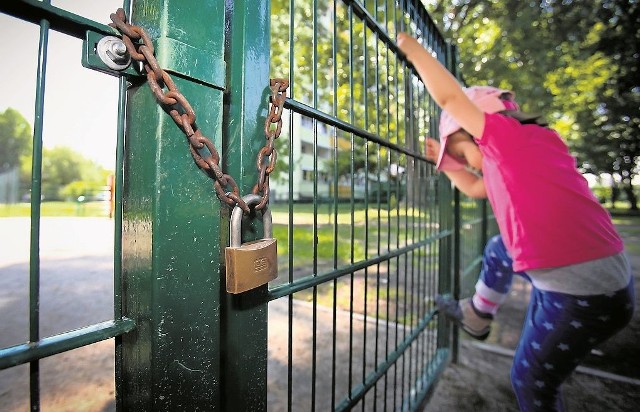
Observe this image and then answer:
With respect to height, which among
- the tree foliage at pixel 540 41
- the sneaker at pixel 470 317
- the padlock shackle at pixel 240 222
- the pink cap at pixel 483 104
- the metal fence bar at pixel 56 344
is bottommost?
the sneaker at pixel 470 317

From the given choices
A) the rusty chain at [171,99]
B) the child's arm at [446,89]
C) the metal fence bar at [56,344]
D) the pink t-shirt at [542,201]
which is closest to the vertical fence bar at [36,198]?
the metal fence bar at [56,344]

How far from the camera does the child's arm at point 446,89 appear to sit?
1710 millimetres

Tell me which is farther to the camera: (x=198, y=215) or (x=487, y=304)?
(x=487, y=304)

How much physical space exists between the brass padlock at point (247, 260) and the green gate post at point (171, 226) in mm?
90

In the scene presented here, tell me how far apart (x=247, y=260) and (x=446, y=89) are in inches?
59.0

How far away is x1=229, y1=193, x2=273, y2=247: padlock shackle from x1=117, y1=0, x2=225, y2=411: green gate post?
8 centimetres

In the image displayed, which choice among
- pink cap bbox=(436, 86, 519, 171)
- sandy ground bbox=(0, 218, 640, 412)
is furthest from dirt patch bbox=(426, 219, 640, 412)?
pink cap bbox=(436, 86, 519, 171)

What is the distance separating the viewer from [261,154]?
0.79 m

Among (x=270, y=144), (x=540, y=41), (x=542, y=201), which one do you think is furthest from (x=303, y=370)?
(x=540, y=41)

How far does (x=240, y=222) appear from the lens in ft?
2.45

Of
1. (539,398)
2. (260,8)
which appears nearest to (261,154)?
(260,8)

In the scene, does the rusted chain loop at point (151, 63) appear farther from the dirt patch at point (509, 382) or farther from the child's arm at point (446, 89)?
the dirt patch at point (509, 382)

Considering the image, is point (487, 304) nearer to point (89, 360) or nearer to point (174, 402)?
point (174, 402)

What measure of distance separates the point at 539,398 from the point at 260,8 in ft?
6.98
